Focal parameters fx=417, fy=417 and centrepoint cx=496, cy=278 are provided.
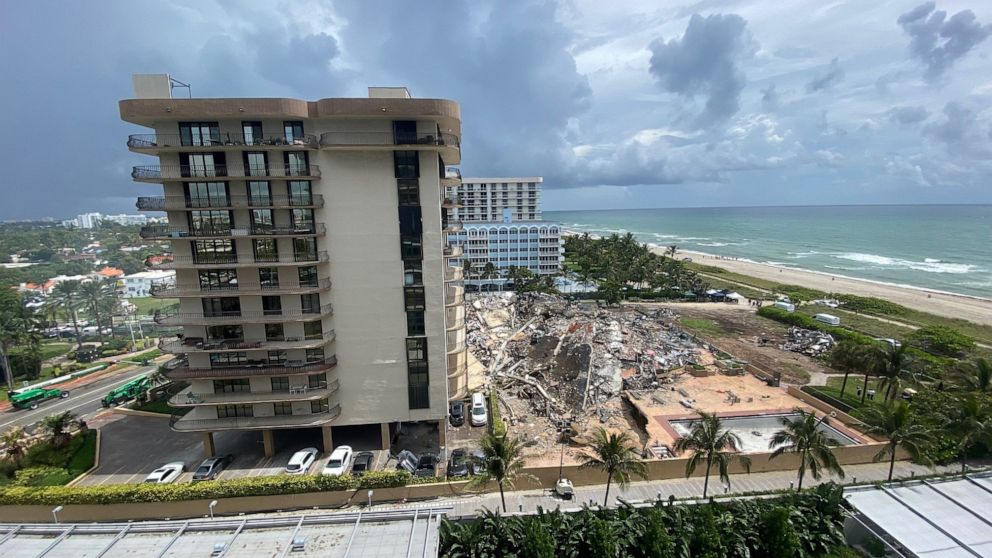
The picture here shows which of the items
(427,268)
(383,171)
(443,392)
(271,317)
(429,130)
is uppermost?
(429,130)

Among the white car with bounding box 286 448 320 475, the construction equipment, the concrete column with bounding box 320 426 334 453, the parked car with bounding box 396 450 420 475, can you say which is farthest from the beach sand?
the construction equipment

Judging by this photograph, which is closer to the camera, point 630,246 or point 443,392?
point 443,392

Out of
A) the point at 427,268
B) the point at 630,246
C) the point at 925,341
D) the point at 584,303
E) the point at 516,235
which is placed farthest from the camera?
Answer: the point at 630,246

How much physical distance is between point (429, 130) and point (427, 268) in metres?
9.84

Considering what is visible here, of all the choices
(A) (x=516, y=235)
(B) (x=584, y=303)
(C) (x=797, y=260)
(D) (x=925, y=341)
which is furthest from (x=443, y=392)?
(C) (x=797, y=260)

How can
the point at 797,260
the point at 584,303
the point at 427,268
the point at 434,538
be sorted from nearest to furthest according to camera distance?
the point at 434,538 < the point at 427,268 < the point at 584,303 < the point at 797,260

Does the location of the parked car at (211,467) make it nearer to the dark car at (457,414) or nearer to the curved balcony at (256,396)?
the curved balcony at (256,396)

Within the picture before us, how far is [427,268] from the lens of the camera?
31047mm

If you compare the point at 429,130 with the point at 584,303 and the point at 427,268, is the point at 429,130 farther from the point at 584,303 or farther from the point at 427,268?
the point at 584,303

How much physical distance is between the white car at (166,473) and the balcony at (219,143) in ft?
74.3

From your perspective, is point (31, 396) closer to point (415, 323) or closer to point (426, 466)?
point (415, 323)

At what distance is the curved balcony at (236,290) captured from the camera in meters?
28.9

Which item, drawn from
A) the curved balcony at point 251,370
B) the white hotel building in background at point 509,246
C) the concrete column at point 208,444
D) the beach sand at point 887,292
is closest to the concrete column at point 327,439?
the curved balcony at point 251,370

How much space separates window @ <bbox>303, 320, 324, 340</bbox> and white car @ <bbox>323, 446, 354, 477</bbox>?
358 inches
